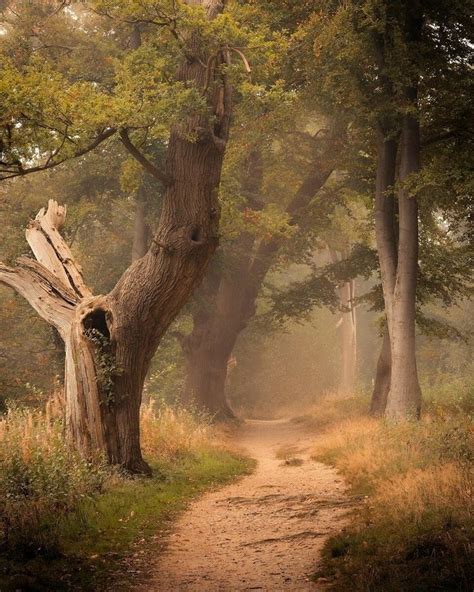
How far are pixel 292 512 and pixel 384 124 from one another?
10334 millimetres

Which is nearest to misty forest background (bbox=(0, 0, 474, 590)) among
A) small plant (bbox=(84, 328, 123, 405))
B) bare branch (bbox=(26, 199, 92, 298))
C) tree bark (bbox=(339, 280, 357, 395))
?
small plant (bbox=(84, 328, 123, 405))

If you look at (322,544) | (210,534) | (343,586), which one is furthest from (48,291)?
(343,586)

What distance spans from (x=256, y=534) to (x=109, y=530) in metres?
1.73

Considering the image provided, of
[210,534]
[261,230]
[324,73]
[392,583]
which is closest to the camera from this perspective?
[392,583]

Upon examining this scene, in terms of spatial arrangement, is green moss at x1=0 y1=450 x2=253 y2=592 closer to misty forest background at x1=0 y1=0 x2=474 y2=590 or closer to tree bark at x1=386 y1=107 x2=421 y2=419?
misty forest background at x1=0 y1=0 x2=474 y2=590

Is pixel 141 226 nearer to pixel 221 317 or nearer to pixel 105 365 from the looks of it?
pixel 221 317

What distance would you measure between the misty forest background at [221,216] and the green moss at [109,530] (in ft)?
0.22

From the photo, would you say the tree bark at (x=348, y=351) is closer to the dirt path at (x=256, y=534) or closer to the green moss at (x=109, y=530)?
the dirt path at (x=256, y=534)

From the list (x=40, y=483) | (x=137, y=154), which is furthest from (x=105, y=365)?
(x=137, y=154)

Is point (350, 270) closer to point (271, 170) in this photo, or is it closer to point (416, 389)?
point (271, 170)

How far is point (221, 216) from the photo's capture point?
14.9 m

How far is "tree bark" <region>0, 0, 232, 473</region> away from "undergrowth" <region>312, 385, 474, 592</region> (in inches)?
160

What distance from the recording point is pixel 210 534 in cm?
726

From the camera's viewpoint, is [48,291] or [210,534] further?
[48,291]
